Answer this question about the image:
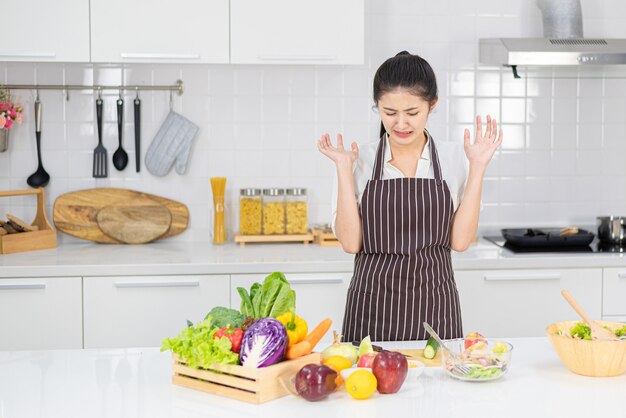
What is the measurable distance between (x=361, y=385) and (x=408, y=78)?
1.02m

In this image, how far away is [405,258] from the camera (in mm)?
2635

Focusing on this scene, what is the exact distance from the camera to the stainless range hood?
3.73 metres

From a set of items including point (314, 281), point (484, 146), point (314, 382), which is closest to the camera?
point (314, 382)

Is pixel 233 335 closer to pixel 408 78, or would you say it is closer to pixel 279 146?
pixel 408 78

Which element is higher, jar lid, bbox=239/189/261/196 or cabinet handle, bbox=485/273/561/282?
jar lid, bbox=239/189/261/196

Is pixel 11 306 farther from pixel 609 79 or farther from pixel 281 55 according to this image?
pixel 609 79

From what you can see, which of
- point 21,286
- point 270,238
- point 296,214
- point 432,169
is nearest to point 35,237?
point 21,286

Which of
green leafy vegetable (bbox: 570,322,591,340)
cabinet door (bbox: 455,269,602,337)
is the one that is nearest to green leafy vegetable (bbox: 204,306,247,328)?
green leafy vegetable (bbox: 570,322,591,340)

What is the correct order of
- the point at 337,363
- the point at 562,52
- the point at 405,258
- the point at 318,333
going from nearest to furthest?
1. the point at 337,363
2. the point at 318,333
3. the point at 405,258
4. the point at 562,52

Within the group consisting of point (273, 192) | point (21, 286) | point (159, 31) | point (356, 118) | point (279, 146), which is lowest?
point (21, 286)

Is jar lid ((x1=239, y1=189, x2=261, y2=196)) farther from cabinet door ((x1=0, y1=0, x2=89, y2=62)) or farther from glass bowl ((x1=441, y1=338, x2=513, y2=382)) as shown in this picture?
Result: glass bowl ((x1=441, y1=338, x2=513, y2=382))

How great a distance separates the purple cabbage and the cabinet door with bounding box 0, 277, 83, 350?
1.78 m

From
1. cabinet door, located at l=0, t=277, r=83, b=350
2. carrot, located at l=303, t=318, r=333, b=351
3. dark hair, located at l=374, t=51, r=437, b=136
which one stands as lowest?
cabinet door, located at l=0, t=277, r=83, b=350

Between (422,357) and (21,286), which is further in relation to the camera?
(21,286)
